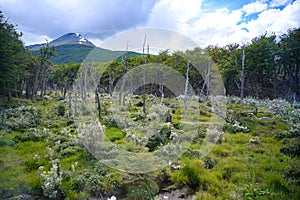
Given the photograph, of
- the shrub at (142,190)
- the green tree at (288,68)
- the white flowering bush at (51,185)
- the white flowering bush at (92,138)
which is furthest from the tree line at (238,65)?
the white flowering bush at (51,185)

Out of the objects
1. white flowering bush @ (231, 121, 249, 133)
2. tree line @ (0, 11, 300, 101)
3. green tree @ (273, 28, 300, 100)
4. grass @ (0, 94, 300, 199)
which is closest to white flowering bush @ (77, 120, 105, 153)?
grass @ (0, 94, 300, 199)

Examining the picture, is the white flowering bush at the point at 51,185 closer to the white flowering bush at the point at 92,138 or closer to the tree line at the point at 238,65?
the white flowering bush at the point at 92,138

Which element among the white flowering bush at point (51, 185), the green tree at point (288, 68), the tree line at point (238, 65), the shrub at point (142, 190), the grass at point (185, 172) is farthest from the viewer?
the green tree at point (288, 68)

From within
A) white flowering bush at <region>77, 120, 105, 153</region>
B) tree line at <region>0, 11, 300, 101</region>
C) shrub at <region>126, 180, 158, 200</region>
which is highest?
tree line at <region>0, 11, 300, 101</region>

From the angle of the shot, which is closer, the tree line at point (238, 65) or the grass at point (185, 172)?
the grass at point (185, 172)

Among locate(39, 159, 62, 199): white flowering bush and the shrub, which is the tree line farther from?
locate(39, 159, 62, 199): white flowering bush

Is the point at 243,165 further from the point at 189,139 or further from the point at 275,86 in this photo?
the point at 275,86

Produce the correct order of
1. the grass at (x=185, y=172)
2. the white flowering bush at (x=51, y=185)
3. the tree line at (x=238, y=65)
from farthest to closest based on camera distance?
the tree line at (x=238, y=65) → the grass at (x=185, y=172) → the white flowering bush at (x=51, y=185)

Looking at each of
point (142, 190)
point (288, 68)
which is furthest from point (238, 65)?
point (142, 190)

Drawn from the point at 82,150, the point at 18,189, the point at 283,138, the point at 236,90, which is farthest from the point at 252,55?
the point at 18,189

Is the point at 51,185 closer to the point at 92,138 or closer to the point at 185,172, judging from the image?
the point at 92,138

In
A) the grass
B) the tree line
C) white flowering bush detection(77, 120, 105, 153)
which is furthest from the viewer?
the tree line

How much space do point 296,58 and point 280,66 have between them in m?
2.30

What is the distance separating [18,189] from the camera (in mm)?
5828
